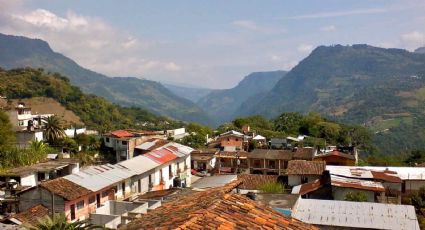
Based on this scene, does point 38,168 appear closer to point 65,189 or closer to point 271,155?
point 65,189

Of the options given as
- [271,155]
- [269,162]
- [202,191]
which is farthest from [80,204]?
[271,155]

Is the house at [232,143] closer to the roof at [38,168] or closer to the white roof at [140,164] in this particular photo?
the white roof at [140,164]

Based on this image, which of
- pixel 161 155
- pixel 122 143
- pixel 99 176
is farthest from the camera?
pixel 122 143

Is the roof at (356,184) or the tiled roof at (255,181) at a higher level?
the roof at (356,184)

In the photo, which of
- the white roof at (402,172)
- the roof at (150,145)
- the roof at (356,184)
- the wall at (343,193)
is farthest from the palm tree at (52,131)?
the wall at (343,193)

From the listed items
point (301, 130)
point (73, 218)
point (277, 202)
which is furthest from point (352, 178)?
point (301, 130)
